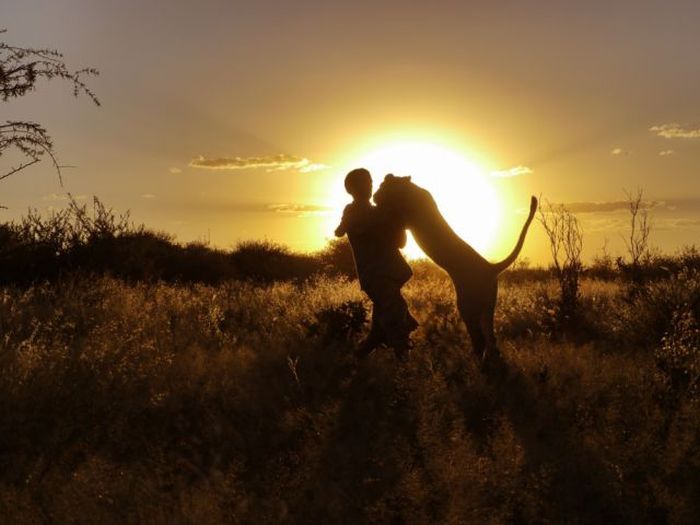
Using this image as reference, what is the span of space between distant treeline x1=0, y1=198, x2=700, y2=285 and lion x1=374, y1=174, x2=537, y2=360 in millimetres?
5276

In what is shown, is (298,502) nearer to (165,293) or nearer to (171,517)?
(171,517)

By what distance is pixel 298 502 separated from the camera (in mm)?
4629

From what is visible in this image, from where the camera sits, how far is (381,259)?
25.4ft

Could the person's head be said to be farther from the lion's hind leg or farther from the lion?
the lion's hind leg

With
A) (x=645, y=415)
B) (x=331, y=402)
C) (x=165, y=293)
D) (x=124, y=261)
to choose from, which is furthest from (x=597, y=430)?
Result: (x=124, y=261)

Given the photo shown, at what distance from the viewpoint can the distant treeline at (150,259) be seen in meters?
A: 15.9

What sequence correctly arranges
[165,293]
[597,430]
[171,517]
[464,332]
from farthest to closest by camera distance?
[165,293] → [464,332] → [597,430] → [171,517]

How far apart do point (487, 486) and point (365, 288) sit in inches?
134

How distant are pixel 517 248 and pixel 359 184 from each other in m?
1.80

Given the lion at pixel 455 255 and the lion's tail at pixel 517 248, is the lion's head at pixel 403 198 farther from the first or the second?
the lion's tail at pixel 517 248

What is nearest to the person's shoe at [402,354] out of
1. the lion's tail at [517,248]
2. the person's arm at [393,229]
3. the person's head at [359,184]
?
the person's arm at [393,229]

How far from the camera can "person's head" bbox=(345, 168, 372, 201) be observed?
789 centimetres

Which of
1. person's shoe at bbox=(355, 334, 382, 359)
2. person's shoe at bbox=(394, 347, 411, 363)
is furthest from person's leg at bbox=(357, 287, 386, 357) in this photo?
person's shoe at bbox=(394, 347, 411, 363)

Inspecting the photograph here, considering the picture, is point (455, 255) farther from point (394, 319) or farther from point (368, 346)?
point (368, 346)
